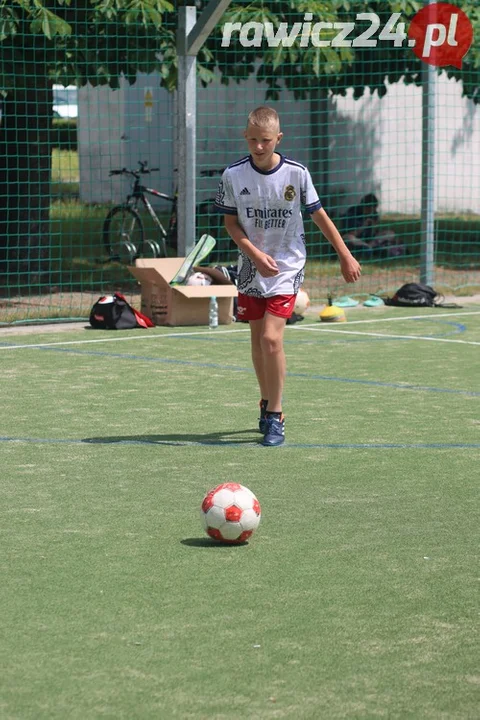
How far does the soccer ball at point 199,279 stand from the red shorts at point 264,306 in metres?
5.40

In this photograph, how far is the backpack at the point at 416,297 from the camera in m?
14.7

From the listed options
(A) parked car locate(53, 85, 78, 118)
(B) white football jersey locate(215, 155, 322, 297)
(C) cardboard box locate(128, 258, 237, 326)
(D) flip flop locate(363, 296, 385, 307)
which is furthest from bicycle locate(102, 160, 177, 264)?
(B) white football jersey locate(215, 155, 322, 297)

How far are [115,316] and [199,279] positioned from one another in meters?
0.93

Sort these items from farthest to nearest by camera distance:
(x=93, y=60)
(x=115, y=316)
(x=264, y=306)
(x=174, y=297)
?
(x=93, y=60) < (x=174, y=297) < (x=115, y=316) < (x=264, y=306)

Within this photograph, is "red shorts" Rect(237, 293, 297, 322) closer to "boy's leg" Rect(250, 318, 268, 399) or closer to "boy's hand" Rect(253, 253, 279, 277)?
"boy's leg" Rect(250, 318, 268, 399)

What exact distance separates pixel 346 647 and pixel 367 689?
1.10ft

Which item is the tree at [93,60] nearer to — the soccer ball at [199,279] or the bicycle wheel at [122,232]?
the bicycle wheel at [122,232]

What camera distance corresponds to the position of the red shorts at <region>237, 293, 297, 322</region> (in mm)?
7383

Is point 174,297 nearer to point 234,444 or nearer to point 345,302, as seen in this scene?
point 345,302

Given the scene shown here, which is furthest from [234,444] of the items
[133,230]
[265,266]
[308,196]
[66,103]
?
[66,103]

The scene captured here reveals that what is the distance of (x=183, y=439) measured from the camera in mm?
7348

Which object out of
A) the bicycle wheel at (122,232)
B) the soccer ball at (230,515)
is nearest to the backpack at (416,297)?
the bicycle wheel at (122,232)

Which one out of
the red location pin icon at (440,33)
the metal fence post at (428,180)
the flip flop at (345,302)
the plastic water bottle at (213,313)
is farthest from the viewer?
the red location pin icon at (440,33)

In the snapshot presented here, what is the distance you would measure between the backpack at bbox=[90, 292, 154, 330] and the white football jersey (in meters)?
5.38
